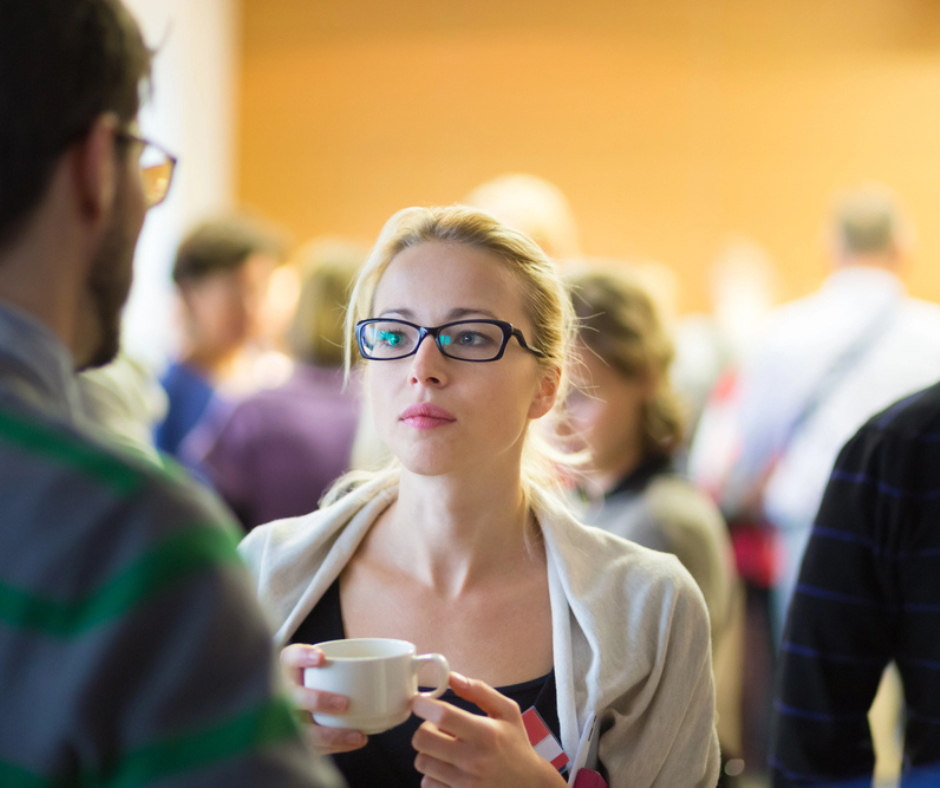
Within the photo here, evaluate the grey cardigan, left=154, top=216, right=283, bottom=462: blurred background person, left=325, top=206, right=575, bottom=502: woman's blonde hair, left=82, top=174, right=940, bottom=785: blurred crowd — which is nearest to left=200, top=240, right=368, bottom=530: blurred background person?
left=82, top=174, right=940, bottom=785: blurred crowd

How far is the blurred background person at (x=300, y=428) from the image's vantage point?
2740 mm

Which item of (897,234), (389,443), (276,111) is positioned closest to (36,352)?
(389,443)

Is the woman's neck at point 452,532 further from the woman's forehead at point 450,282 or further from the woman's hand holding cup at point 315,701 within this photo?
the woman's hand holding cup at point 315,701

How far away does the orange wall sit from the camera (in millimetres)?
6262

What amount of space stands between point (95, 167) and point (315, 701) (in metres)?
0.59

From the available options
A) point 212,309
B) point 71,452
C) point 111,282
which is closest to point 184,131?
point 212,309

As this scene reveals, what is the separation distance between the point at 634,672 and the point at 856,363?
7.22 ft

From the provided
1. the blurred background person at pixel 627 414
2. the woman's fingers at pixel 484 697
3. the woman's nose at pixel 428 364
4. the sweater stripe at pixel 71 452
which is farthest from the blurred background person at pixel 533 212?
the sweater stripe at pixel 71 452

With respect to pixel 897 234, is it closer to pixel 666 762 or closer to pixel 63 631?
pixel 666 762

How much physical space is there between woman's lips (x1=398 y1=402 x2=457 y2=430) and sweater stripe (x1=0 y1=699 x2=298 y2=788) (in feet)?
2.53

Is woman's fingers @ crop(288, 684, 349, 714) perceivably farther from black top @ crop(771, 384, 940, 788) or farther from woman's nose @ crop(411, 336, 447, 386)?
black top @ crop(771, 384, 940, 788)

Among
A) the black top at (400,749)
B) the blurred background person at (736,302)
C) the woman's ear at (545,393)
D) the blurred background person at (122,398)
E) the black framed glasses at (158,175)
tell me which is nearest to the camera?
the black framed glasses at (158,175)

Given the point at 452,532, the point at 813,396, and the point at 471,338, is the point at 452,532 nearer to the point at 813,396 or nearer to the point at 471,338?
the point at 471,338

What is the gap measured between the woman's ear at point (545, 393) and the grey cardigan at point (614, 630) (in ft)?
0.59
